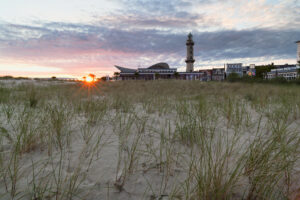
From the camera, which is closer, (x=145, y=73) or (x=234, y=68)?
(x=145, y=73)

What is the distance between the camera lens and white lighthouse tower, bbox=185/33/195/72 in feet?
190

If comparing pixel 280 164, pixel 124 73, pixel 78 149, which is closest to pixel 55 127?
pixel 78 149

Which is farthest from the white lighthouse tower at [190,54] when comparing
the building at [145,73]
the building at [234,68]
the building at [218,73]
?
the building at [234,68]

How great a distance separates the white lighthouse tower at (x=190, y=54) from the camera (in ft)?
190

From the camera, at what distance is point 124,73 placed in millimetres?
53344

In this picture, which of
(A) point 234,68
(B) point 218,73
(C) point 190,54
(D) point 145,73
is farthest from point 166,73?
(A) point 234,68

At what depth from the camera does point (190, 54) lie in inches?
2318

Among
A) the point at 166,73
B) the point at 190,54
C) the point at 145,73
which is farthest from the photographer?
the point at 190,54

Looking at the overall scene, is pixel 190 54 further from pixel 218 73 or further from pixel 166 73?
pixel 218 73

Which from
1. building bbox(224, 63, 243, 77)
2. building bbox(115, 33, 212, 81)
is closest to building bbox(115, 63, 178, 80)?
building bbox(115, 33, 212, 81)

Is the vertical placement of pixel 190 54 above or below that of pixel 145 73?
above

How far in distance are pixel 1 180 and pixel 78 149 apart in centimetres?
57

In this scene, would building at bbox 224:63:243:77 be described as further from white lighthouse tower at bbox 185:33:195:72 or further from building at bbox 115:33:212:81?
white lighthouse tower at bbox 185:33:195:72

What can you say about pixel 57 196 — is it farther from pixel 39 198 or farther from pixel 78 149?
pixel 78 149
